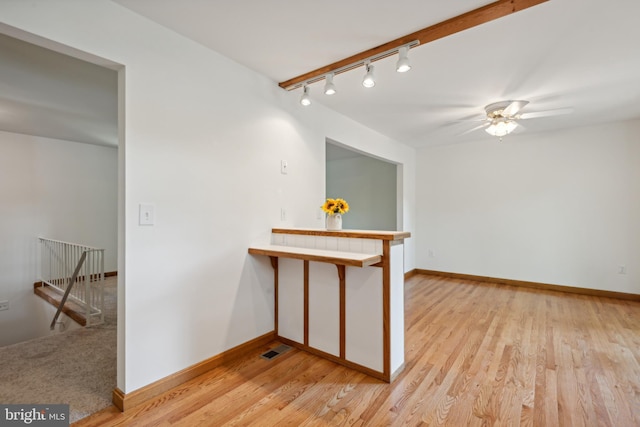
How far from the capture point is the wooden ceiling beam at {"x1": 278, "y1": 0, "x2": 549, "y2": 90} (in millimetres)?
1666

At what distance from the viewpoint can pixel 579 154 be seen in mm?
4176

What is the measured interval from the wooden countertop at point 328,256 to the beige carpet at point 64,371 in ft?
4.36

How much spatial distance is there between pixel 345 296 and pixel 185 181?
1.44 metres

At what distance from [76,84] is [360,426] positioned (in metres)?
3.71

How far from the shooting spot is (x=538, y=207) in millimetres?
4461

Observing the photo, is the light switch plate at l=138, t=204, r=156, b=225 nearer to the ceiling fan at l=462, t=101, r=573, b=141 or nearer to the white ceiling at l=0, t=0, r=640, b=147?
the white ceiling at l=0, t=0, r=640, b=147

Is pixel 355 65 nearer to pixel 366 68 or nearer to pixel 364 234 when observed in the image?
pixel 366 68

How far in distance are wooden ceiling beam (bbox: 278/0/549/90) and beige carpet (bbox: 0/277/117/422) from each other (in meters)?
2.82

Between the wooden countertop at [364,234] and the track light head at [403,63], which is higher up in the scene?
the track light head at [403,63]

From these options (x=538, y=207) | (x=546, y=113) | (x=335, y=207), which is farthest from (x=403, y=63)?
(x=538, y=207)

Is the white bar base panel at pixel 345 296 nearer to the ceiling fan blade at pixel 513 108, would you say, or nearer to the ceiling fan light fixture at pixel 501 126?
the ceiling fan blade at pixel 513 108

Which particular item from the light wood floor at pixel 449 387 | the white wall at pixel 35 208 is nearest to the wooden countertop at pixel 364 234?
the light wood floor at pixel 449 387

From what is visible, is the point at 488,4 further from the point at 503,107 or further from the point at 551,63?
the point at 503,107

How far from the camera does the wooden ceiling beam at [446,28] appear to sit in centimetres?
167
